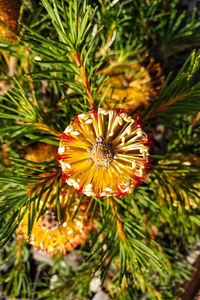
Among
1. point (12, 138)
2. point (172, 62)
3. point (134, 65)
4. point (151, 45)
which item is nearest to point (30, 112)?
point (12, 138)

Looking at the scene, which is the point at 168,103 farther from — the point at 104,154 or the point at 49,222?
the point at 49,222

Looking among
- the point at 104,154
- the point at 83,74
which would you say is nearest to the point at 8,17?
the point at 83,74

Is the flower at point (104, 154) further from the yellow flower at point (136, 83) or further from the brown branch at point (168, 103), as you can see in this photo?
the yellow flower at point (136, 83)

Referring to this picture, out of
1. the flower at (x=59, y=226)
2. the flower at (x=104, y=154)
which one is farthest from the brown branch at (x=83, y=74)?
the flower at (x=59, y=226)

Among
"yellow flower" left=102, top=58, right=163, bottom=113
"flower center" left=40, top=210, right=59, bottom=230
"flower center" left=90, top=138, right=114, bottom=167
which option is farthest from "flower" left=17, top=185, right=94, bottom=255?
"yellow flower" left=102, top=58, right=163, bottom=113

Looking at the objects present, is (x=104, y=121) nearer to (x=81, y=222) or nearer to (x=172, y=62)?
(x=81, y=222)

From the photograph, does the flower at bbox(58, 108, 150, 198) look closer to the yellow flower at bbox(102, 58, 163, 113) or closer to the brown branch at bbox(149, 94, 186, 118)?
the brown branch at bbox(149, 94, 186, 118)

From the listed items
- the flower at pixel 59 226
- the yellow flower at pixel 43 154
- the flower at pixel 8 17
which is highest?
the flower at pixel 8 17
